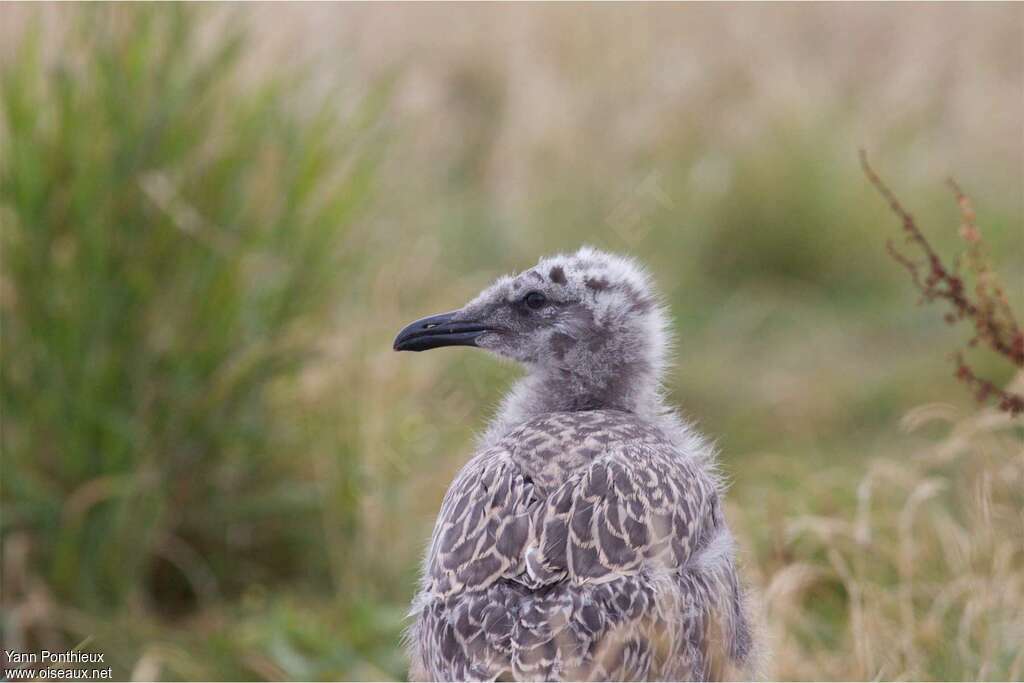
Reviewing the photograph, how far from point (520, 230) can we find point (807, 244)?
2155 mm

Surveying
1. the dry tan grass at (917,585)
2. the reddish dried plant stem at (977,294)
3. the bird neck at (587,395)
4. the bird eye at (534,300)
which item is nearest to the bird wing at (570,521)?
the bird neck at (587,395)

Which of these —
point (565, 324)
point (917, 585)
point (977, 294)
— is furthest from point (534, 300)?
point (917, 585)

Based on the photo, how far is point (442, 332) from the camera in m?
4.40

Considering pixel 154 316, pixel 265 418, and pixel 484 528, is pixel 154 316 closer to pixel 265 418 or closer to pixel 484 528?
pixel 265 418

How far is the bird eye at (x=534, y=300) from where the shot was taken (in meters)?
4.39

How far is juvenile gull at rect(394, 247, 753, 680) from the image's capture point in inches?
130

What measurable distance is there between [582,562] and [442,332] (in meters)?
1.17

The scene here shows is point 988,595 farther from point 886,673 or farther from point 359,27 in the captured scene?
point 359,27

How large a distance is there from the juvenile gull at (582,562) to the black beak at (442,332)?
0.02m

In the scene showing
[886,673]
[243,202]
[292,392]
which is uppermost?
[243,202]

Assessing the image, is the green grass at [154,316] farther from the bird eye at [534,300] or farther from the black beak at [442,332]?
the bird eye at [534,300]

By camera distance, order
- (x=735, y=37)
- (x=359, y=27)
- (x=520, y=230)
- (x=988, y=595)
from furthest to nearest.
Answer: (x=735, y=37)
(x=359, y=27)
(x=520, y=230)
(x=988, y=595)

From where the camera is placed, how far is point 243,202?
6.26 m

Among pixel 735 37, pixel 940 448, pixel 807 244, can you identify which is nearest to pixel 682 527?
pixel 940 448
